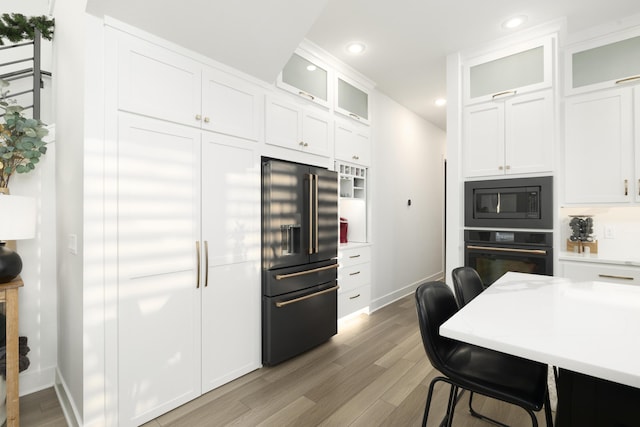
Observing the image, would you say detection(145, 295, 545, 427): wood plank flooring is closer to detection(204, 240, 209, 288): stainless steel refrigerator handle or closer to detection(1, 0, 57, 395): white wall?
detection(204, 240, 209, 288): stainless steel refrigerator handle

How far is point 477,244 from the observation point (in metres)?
3.11

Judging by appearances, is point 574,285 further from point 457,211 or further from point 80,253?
point 80,253

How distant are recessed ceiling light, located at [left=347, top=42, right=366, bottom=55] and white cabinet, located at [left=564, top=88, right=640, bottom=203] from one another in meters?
2.10

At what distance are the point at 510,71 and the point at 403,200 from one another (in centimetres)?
226

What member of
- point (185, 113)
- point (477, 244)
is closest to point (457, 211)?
point (477, 244)

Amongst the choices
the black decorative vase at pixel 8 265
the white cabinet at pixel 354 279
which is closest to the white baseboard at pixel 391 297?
the white cabinet at pixel 354 279

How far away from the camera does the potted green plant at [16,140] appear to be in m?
1.98

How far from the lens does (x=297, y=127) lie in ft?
9.64

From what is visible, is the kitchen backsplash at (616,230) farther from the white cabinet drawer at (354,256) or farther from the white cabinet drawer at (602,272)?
the white cabinet drawer at (354,256)

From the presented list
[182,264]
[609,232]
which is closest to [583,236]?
[609,232]

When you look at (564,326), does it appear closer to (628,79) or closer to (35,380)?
(628,79)

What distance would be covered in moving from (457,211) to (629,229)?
1.62 m

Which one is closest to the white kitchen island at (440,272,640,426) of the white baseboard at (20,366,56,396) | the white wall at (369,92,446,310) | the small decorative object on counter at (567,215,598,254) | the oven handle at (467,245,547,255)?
the oven handle at (467,245,547,255)

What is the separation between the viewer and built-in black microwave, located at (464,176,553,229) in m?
2.77
